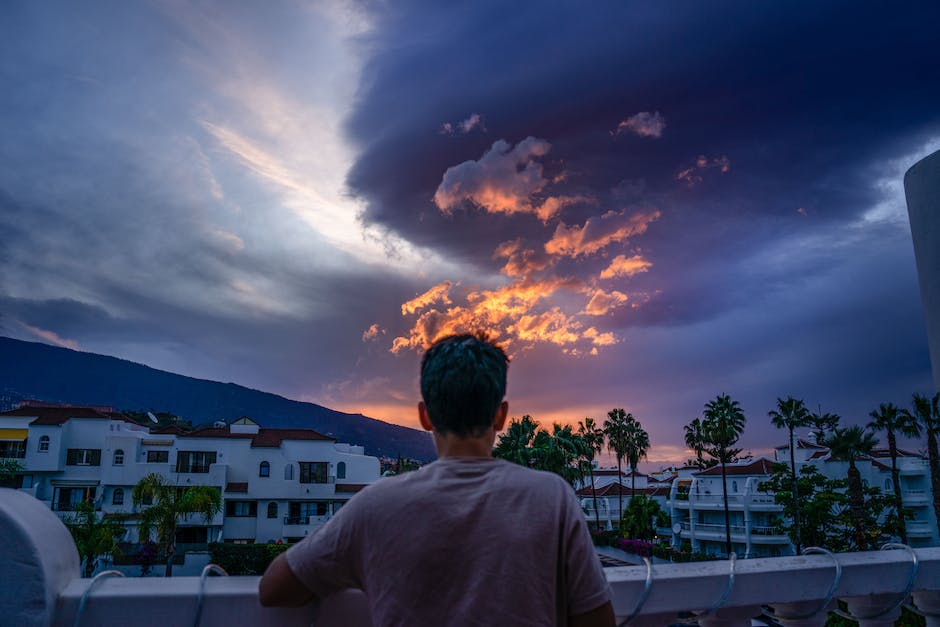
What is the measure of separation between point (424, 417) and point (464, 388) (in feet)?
0.65

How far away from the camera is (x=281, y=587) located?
166cm

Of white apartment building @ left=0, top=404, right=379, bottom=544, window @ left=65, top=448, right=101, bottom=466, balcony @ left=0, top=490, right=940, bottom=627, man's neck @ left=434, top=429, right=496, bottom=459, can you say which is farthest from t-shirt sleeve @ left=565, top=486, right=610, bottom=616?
window @ left=65, top=448, right=101, bottom=466

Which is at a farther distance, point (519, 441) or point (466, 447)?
point (519, 441)

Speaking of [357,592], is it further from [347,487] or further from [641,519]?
[641,519]

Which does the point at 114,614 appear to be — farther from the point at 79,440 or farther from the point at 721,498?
the point at 721,498

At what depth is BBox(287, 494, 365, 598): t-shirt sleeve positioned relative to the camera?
1.58 meters

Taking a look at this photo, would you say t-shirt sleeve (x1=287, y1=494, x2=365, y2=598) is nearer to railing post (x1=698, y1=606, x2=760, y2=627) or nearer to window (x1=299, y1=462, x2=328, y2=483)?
railing post (x1=698, y1=606, x2=760, y2=627)

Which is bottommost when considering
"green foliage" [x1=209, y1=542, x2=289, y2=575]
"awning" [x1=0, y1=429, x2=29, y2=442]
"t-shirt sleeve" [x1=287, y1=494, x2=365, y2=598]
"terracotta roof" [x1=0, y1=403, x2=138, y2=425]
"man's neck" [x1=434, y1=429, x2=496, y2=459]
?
"green foliage" [x1=209, y1=542, x2=289, y2=575]

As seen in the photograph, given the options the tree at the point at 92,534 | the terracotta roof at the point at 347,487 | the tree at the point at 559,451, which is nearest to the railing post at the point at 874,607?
the tree at the point at 92,534

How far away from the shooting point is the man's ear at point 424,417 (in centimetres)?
177

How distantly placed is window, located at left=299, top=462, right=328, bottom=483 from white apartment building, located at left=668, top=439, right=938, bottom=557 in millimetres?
31768

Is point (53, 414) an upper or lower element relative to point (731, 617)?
upper

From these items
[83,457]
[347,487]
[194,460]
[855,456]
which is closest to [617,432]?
[855,456]

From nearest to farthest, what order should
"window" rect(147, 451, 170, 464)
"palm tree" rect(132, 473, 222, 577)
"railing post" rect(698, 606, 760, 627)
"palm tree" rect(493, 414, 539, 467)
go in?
"railing post" rect(698, 606, 760, 627) → "palm tree" rect(132, 473, 222, 577) → "window" rect(147, 451, 170, 464) → "palm tree" rect(493, 414, 539, 467)
